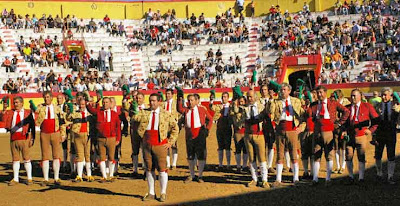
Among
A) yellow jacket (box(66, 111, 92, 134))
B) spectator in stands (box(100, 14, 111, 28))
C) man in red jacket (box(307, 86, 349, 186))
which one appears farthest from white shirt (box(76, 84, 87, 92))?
man in red jacket (box(307, 86, 349, 186))

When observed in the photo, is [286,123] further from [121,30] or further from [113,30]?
[121,30]

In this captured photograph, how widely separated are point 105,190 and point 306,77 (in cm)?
2394

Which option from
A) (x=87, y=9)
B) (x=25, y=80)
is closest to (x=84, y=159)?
(x=25, y=80)

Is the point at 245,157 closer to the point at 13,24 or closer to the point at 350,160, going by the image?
the point at 350,160

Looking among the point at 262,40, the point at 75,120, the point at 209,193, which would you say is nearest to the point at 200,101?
the point at 75,120

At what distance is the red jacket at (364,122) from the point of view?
11766 millimetres

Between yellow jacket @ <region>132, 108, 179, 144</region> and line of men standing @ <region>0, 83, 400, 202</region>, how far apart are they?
0.02m

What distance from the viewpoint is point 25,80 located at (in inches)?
1282

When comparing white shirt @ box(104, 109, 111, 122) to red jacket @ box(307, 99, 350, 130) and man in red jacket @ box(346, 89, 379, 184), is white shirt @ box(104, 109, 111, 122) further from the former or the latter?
man in red jacket @ box(346, 89, 379, 184)

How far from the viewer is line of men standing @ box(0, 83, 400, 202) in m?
11.0

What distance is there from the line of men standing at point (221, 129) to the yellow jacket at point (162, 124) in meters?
0.02

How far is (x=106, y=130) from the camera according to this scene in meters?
12.8

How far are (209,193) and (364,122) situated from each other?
11.7 ft

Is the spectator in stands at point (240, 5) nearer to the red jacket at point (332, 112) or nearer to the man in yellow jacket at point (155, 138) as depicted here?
the red jacket at point (332, 112)
